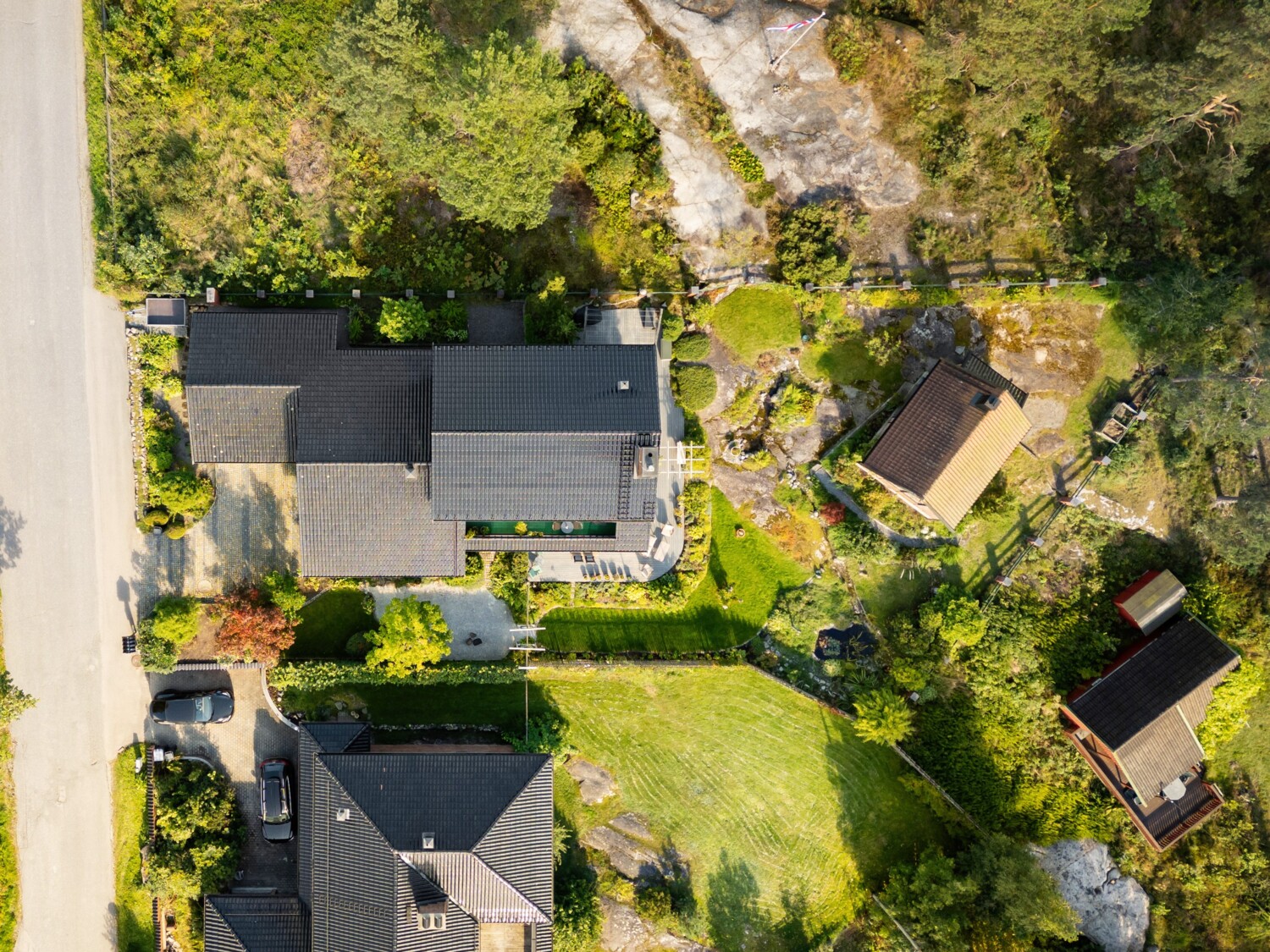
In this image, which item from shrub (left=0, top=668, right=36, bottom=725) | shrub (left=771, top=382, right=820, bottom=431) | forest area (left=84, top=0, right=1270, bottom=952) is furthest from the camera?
shrub (left=771, top=382, right=820, bottom=431)

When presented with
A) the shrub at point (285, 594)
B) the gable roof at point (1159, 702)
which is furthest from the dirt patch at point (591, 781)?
the gable roof at point (1159, 702)

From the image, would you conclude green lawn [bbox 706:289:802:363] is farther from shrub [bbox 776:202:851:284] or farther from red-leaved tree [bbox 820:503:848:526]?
red-leaved tree [bbox 820:503:848:526]

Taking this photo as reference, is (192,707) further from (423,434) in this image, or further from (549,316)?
(549,316)

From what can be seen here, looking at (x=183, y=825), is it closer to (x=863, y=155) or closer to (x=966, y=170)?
(x=863, y=155)

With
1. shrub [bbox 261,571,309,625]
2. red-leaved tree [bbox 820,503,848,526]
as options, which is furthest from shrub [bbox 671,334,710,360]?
shrub [bbox 261,571,309,625]

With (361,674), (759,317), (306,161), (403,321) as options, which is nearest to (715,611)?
(759,317)

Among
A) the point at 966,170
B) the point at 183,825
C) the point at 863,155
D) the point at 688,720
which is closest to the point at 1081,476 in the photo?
the point at 966,170
